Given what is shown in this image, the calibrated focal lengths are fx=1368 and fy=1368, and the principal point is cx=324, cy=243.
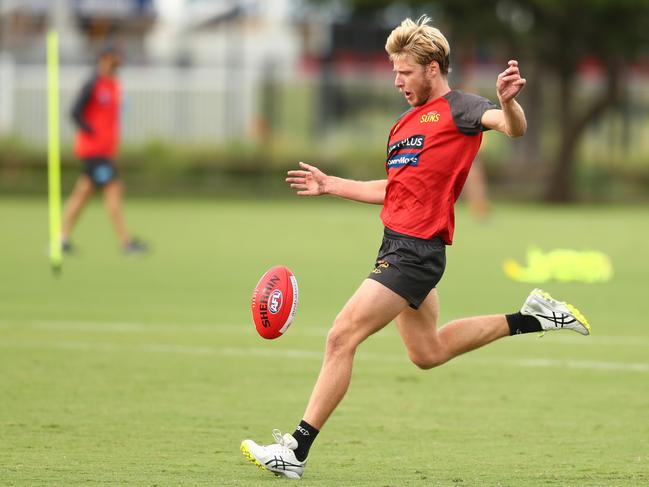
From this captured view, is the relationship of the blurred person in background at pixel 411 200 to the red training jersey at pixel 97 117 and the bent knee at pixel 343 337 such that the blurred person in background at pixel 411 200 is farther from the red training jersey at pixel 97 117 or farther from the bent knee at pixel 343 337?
the red training jersey at pixel 97 117

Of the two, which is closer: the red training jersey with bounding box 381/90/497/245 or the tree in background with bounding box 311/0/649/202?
the red training jersey with bounding box 381/90/497/245

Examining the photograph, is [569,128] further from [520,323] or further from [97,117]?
[520,323]

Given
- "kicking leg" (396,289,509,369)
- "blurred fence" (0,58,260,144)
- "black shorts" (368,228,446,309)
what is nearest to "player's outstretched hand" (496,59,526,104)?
"black shorts" (368,228,446,309)

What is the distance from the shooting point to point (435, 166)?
7043 mm

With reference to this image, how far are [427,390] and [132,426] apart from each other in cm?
232

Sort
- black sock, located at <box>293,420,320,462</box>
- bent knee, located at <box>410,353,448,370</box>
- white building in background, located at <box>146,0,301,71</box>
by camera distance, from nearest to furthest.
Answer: black sock, located at <box>293,420,320,462</box> < bent knee, located at <box>410,353,448,370</box> < white building in background, located at <box>146,0,301,71</box>

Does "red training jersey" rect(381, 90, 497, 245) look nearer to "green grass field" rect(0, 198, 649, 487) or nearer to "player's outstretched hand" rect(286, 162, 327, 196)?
"player's outstretched hand" rect(286, 162, 327, 196)

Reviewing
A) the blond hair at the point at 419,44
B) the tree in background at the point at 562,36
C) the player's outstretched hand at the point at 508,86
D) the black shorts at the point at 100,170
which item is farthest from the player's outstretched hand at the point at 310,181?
the tree in background at the point at 562,36

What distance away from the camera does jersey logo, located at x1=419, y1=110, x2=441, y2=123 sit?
7.09 m

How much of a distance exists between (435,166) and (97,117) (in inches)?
485

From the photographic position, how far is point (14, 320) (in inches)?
486

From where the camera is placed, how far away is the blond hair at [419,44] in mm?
6973

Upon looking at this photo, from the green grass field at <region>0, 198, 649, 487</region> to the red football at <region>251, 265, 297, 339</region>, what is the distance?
71 centimetres

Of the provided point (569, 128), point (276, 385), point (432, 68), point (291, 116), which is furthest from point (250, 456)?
point (291, 116)
